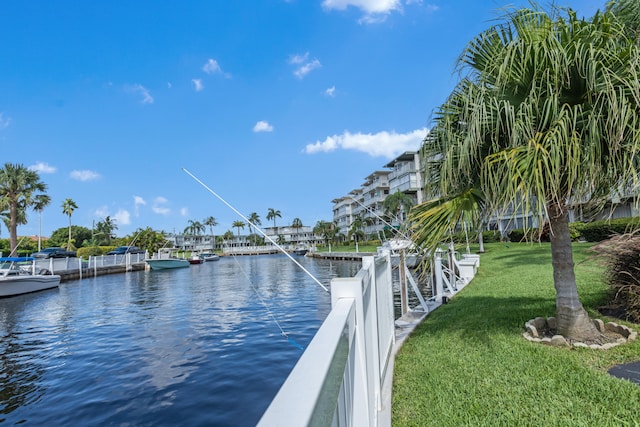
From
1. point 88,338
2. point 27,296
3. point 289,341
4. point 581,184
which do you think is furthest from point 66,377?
point 27,296

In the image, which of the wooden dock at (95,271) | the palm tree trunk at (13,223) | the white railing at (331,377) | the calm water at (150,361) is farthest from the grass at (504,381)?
the palm tree trunk at (13,223)

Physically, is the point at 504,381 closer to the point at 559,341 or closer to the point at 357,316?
the point at 559,341

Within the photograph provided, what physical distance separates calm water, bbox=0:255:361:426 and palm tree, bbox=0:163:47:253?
27.3 meters

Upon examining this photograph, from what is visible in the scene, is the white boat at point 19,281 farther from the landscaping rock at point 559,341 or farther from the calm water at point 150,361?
the landscaping rock at point 559,341

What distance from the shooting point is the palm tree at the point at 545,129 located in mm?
4078

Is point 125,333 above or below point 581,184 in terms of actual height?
below

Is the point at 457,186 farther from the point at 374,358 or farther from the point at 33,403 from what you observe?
the point at 33,403

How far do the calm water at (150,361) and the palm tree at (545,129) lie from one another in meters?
4.70

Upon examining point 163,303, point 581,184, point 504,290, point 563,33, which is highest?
point 563,33

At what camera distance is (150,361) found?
8648 millimetres

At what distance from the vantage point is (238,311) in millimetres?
14594

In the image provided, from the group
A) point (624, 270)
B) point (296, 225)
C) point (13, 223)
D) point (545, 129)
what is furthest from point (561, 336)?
point (296, 225)

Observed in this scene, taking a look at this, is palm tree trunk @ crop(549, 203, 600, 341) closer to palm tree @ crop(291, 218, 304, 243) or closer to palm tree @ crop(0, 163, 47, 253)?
palm tree @ crop(0, 163, 47, 253)

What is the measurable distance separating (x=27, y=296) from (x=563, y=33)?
90.4 ft
